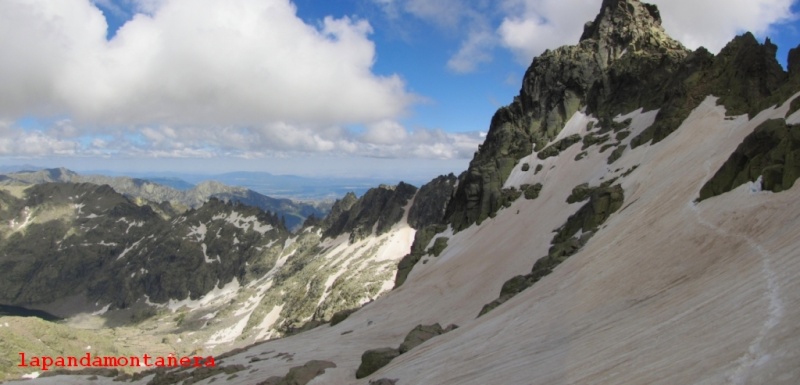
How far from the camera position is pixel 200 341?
166500 mm

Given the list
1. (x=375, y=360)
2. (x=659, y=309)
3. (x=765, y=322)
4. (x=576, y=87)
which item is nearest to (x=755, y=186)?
(x=659, y=309)

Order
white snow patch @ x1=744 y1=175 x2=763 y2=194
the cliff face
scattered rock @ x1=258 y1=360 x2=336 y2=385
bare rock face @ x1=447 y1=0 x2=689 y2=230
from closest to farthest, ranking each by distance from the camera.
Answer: white snow patch @ x1=744 y1=175 x2=763 y2=194
scattered rock @ x1=258 y1=360 x2=336 y2=385
the cliff face
bare rock face @ x1=447 y1=0 x2=689 y2=230

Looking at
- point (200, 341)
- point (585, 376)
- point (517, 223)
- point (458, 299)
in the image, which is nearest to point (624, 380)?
point (585, 376)

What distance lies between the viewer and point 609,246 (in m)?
25.8

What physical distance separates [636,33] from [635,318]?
89342 mm

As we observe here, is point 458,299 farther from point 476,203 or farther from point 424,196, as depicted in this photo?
point 424,196

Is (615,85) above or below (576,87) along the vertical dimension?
below

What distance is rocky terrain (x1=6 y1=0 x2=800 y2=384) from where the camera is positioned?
1266cm

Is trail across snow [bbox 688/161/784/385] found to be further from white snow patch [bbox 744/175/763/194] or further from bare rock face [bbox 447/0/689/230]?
bare rock face [bbox 447/0/689/230]

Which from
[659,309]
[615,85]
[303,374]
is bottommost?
[303,374]

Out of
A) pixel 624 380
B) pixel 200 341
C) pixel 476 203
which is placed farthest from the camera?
pixel 200 341

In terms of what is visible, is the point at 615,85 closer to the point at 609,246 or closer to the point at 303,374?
the point at 609,246

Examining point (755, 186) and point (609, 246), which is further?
point (609, 246)

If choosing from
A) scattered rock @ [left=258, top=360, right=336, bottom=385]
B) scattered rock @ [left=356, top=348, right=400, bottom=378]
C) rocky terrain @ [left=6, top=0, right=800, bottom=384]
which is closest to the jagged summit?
rocky terrain @ [left=6, top=0, right=800, bottom=384]
